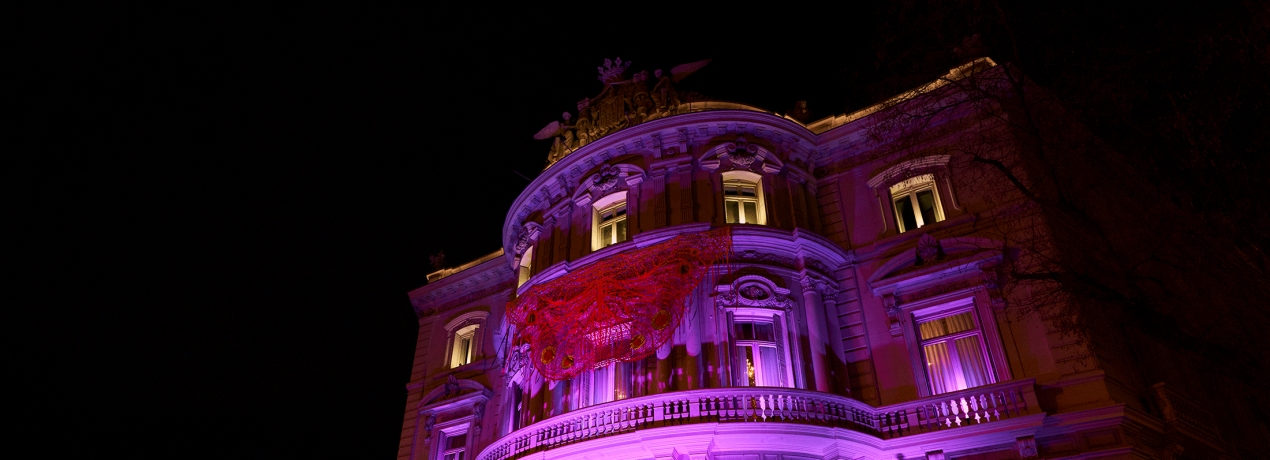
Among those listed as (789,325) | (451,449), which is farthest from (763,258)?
(451,449)

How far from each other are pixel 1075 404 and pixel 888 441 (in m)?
3.86

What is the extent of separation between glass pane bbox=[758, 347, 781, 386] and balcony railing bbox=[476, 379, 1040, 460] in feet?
5.50

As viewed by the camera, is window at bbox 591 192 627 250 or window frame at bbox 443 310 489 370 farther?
window frame at bbox 443 310 489 370

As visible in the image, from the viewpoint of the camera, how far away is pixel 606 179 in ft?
69.1

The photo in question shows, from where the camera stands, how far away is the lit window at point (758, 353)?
16.9 meters

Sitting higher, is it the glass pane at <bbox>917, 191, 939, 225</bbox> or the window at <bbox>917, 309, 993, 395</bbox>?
the glass pane at <bbox>917, 191, 939, 225</bbox>

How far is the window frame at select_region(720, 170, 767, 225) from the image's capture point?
19.9m

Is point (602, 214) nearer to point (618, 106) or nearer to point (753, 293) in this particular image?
point (618, 106)

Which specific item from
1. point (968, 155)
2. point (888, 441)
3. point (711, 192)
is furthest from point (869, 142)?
point (888, 441)

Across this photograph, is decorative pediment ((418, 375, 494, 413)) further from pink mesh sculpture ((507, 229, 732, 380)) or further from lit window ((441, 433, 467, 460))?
pink mesh sculpture ((507, 229, 732, 380))

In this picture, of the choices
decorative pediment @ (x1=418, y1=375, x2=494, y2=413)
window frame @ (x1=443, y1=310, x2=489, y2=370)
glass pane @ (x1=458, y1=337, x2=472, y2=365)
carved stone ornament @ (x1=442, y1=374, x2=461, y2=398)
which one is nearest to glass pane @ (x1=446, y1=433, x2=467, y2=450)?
decorative pediment @ (x1=418, y1=375, x2=494, y2=413)

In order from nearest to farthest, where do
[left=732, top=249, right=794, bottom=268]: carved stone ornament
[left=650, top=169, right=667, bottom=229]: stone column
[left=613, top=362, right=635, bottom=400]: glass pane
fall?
[left=613, top=362, right=635, bottom=400]: glass pane → [left=732, top=249, right=794, bottom=268]: carved stone ornament → [left=650, top=169, right=667, bottom=229]: stone column

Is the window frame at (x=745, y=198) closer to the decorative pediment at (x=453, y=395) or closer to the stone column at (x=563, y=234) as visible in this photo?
the stone column at (x=563, y=234)

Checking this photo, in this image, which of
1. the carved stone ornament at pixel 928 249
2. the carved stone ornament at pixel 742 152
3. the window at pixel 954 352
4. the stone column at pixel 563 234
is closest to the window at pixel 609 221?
the stone column at pixel 563 234
